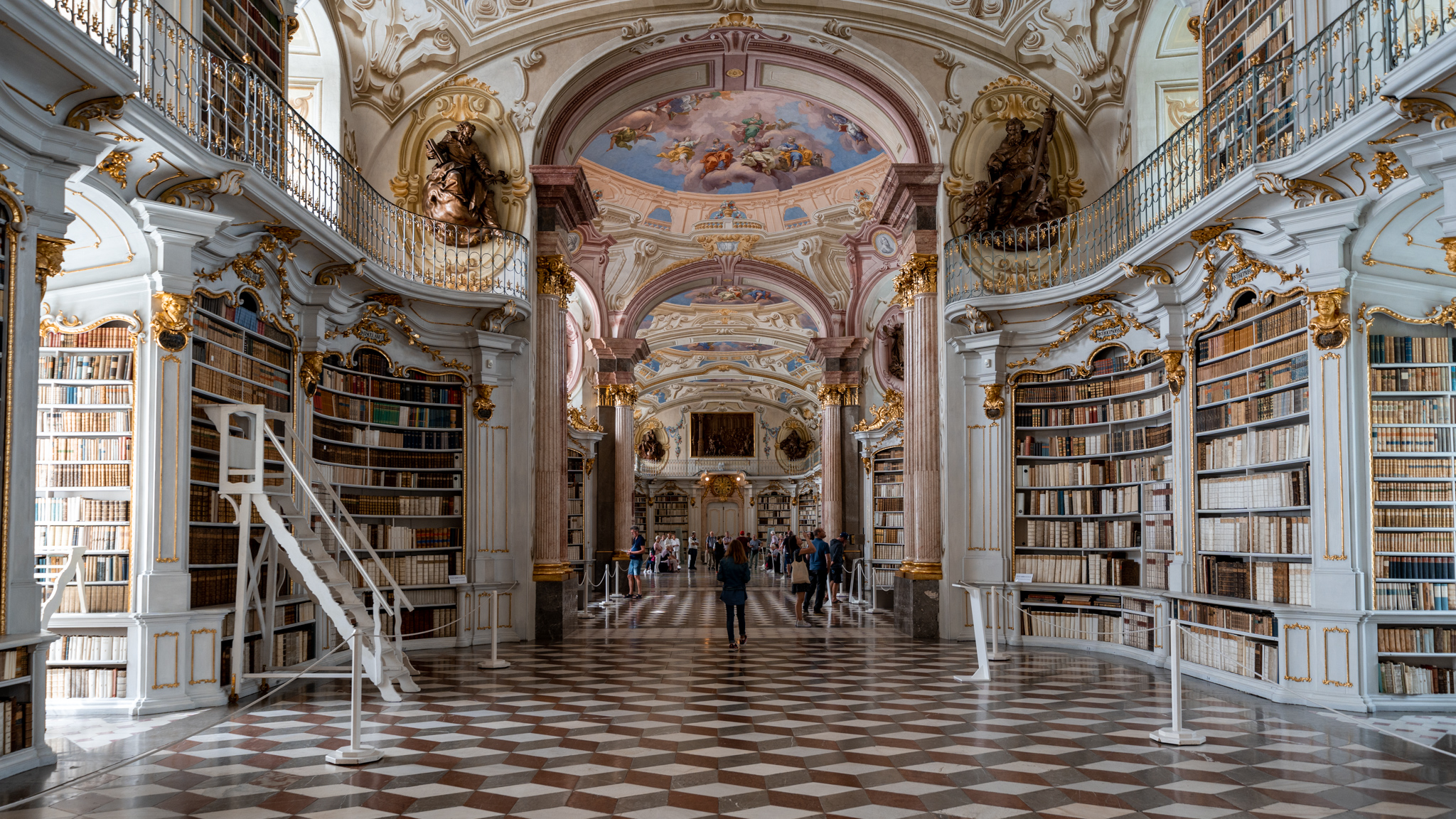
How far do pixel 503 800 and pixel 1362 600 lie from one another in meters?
6.59

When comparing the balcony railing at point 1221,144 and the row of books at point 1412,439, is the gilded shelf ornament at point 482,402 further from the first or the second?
the row of books at point 1412,439

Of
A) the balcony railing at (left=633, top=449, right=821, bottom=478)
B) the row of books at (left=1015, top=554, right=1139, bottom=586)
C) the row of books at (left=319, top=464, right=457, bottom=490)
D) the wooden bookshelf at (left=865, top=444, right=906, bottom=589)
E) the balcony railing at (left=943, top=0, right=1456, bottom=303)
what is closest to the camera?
the balcony railing at (left=943, top=0, right=1456, bottom=303)

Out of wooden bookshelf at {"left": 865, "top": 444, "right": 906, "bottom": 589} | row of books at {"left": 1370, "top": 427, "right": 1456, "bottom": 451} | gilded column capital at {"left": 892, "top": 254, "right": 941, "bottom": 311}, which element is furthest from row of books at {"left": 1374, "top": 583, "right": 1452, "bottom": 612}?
wooden bookshelf at {"left": 865, "top": 444, "right": 906, "bottom": 589}

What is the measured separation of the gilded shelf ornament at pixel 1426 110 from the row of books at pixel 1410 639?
154 inches

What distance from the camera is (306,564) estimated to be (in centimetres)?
871

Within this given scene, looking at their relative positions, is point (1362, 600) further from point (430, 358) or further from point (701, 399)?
point (701, 399)

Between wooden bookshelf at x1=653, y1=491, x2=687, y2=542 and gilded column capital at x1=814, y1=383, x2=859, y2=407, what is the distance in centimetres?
1888

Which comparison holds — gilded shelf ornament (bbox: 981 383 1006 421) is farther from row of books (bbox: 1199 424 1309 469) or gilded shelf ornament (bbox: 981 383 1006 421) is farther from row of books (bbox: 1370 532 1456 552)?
row of books (bbox: 1370 532 1456 552)

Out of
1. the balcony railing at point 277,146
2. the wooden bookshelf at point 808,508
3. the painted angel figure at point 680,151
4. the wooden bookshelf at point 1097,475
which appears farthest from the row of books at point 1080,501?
the wooden bookshelf at point 808,508

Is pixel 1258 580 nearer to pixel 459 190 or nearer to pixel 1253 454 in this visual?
pixel 1253 454

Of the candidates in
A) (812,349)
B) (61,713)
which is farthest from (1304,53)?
(812,349)

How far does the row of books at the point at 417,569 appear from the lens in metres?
12.4

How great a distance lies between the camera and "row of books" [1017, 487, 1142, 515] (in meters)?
12.1

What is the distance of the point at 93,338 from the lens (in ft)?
27.7
